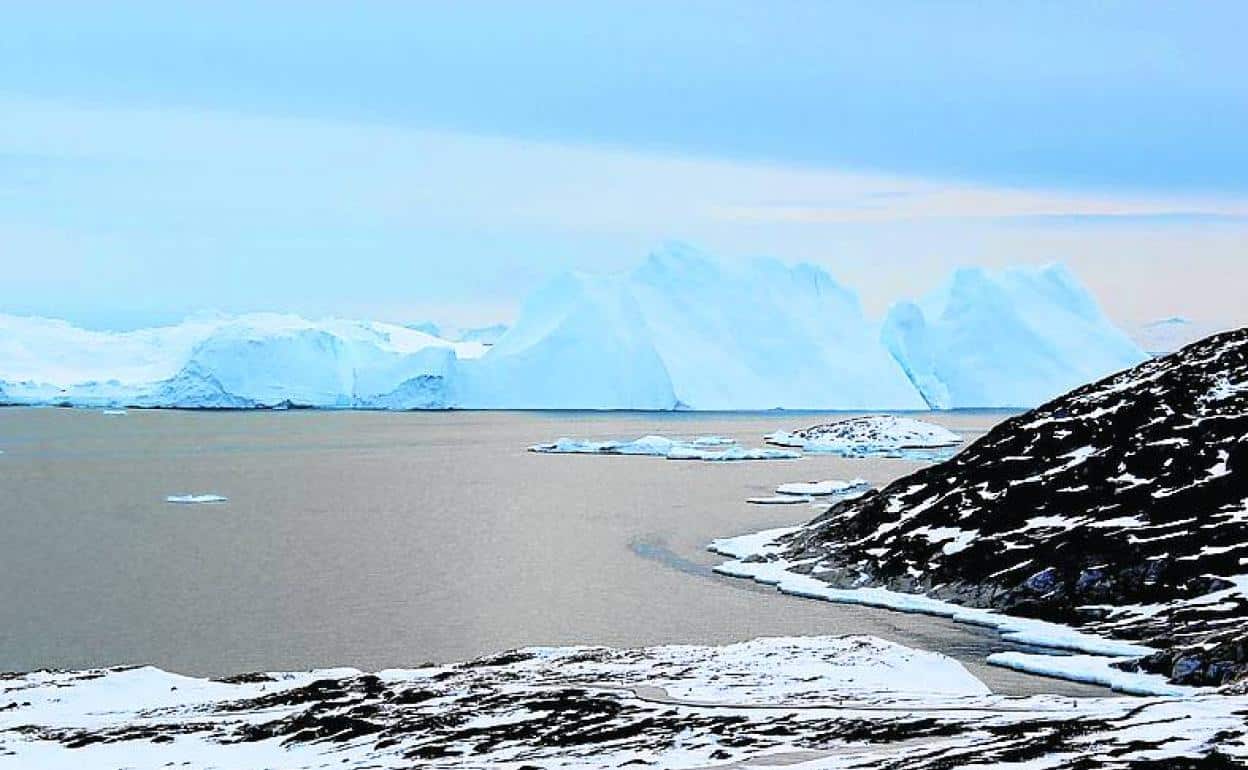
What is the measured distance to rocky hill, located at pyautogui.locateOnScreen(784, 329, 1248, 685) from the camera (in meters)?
34.3

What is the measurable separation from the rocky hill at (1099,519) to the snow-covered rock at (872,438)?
55386 millimetres

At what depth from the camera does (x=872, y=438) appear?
10700 centimetres

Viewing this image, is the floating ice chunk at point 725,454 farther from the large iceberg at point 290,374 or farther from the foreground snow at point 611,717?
the foreground snow at point 611,717

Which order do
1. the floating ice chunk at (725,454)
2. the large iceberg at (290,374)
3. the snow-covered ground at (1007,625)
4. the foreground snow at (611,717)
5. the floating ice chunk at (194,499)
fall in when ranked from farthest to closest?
the large iceberg at (290,374)
the floating ice chunk at (725,454)
the floating ice chunk at (194,499)
the snow-covered ground at (1007,625)
the foreground snow at (611,717)

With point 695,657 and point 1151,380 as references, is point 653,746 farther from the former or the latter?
point 1151,380

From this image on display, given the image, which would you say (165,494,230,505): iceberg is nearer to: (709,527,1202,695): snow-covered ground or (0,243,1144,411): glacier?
(709,527,1202,695): snow-covered ground

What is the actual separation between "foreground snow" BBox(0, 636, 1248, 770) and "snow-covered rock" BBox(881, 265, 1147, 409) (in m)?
126

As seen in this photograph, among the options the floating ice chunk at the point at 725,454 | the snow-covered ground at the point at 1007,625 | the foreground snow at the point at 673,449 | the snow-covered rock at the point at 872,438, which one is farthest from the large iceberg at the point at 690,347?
the snow-covered ground at the point at 1007,625

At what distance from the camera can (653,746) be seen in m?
18.4

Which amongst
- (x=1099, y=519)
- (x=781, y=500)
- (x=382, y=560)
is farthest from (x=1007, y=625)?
(x=781, y=500)

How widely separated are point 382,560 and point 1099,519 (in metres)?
24.5

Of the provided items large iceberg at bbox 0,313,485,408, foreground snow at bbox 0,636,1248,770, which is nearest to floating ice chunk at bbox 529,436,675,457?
large iceberg at bbox 0,313,485,408

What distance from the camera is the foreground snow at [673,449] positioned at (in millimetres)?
96500

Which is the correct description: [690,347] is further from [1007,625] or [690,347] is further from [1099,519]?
[1007,625]
